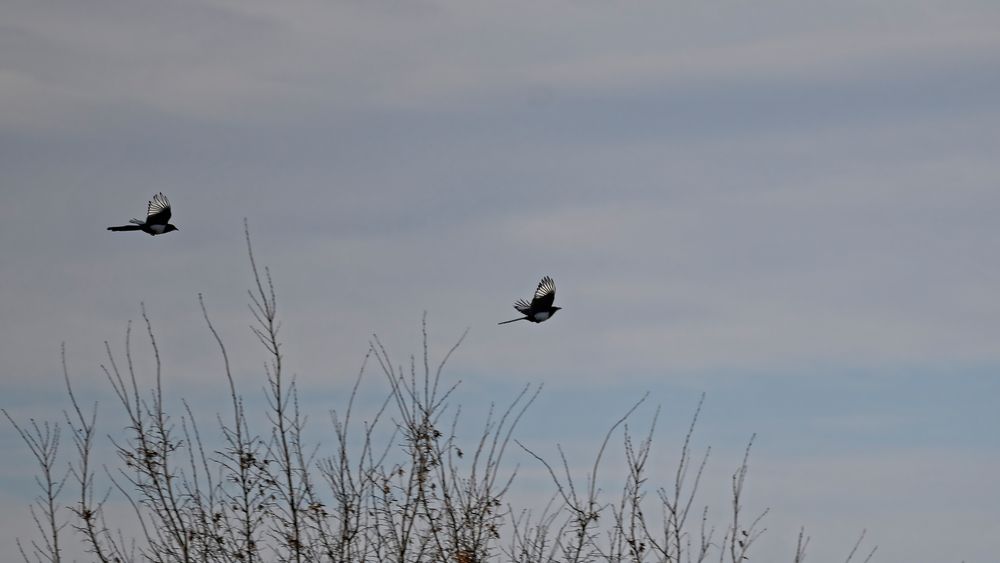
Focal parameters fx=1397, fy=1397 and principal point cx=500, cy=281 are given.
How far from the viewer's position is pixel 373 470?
15070 mm

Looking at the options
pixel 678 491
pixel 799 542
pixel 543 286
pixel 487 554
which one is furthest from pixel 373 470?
pixel 543 286

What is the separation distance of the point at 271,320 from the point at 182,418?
1518 mm

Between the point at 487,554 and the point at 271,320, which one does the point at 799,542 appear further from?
the point at 271,320

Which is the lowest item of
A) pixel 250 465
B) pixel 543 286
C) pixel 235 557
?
pixel 235 557

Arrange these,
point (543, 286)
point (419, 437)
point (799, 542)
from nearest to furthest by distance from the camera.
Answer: point (799, 542) → point (419, 437) → point (543, 286)

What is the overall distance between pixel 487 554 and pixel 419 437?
143 centimetres

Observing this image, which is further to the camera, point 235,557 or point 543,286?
point 543,286

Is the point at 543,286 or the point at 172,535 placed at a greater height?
the point at 543,286

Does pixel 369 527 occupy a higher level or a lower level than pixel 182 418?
lower

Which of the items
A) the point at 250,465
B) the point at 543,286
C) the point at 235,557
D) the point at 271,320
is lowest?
the point at 235,557

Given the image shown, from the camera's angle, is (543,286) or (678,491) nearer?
(678,491)

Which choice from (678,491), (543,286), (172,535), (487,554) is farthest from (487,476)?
(543,286)

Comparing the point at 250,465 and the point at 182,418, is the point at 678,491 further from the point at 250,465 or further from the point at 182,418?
the point at 182,418

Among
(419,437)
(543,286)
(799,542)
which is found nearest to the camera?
(799,542)
